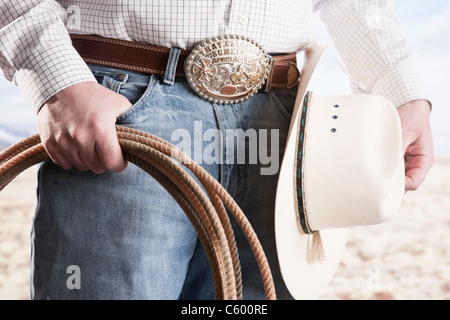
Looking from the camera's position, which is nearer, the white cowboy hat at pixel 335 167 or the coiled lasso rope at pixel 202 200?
the coiled lasso rope at pixel 202 200

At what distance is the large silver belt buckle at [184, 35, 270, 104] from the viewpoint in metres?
0.70

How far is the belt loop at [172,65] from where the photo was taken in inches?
27.7

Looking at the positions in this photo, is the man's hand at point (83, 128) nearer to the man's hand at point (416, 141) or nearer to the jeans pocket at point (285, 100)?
the jeans pocket at point (285, 100)

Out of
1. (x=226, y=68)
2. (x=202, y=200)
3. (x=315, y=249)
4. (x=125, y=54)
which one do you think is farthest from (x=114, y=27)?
(x=315, y=249)

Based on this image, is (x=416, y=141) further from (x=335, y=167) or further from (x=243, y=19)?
(x=243, y=19)

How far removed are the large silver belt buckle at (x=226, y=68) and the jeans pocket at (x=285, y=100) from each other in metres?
0.06

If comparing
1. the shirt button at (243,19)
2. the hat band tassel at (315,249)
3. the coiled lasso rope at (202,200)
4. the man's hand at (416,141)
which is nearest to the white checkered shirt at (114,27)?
the shirt button at (243,19)

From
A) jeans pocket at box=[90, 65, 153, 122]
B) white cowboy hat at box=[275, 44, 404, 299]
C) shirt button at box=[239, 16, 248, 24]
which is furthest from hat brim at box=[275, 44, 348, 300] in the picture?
jeans pocket at box=[90, 65, 153, 122]

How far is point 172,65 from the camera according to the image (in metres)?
0.70

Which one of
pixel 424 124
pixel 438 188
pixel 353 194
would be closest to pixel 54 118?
pixel 353 194

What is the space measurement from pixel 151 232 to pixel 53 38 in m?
0.34

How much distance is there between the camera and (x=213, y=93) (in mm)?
722

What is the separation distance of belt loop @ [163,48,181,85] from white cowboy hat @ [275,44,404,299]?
21cm

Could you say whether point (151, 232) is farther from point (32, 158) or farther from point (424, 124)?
point (424, 124)
